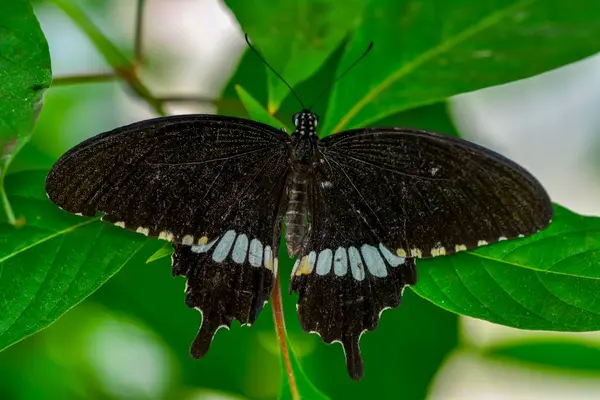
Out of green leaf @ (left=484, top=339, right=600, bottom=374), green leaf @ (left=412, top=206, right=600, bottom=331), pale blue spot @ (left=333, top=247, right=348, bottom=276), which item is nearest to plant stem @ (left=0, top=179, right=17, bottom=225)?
pale blue spot @ (left=333, top=247, right=348, bottom=276)

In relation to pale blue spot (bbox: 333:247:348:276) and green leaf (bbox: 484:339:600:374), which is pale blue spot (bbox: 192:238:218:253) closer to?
pale blue spot (bbox: 333:247:348:276)

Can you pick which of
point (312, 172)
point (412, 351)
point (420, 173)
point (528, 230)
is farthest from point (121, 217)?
point (412, 351)

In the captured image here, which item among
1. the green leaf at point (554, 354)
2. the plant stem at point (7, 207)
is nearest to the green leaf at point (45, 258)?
the plant stem at point (7, 207)

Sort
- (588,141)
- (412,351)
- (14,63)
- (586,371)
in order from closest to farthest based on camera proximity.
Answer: (14,63)
(412,351)
(586,371)
(588,141)

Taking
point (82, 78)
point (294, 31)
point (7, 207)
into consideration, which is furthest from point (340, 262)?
point (82, 78)

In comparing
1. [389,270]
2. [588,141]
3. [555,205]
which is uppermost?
[588,141]

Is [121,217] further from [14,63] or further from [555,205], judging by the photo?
[555,205]

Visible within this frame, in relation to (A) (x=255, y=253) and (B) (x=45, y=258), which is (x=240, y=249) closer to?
(A) (x=255, y=253)

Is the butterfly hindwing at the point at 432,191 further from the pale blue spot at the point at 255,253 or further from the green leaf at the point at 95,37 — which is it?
the green leaf at the point at 95,37
